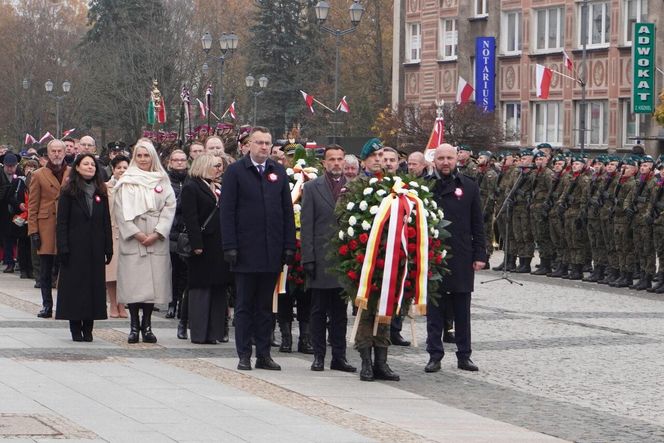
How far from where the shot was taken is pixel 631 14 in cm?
5044

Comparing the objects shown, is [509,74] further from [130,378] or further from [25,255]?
[130,378]

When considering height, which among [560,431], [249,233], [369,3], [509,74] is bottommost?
[560,431]

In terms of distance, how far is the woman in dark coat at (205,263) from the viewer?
51.6 ft

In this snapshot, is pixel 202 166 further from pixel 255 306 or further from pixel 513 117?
pixel 513 117

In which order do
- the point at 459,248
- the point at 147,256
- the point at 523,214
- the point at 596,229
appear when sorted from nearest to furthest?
the point at 459,248 → the point at 147,256 → the point at 596,229 → the point at 523,214

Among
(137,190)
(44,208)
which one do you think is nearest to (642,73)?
(44,208)

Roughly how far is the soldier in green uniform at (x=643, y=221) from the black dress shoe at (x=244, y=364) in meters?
11.4

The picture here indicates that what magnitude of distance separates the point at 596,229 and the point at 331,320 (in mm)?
12269

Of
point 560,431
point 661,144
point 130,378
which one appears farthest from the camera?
point 661,144

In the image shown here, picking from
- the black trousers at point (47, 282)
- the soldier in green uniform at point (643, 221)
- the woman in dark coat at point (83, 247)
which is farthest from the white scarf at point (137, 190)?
the soldier in green uniform at point (643, 221)

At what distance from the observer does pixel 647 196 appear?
24.2 m

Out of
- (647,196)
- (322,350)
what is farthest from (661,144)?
(322,350)

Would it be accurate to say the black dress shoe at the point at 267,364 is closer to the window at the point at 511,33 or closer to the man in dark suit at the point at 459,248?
the man in dark suit at the point at 459,248

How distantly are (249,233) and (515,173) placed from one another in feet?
48.1
